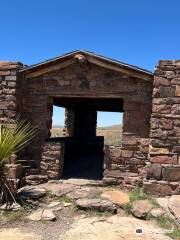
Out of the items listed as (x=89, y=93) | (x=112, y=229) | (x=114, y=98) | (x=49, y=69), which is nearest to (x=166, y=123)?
(x=114, y=98)

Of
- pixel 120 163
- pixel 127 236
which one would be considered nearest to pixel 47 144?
pixel 120 163

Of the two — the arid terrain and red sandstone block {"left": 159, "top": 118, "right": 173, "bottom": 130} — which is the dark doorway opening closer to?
the arid terrain

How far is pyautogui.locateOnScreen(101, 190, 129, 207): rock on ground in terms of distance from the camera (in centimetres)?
770

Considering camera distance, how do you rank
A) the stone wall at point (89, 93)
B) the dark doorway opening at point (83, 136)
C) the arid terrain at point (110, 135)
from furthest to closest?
1. the arid terrain at point (110, 135)
2. the dark doorway opening at point (83, 136)
3. the stone wall at point (89, 93)

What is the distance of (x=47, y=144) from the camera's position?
9.62 metres

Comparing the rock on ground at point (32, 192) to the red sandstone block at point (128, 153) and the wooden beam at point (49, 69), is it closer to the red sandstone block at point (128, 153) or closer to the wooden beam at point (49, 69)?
the red sandstone block at point (128, 153)

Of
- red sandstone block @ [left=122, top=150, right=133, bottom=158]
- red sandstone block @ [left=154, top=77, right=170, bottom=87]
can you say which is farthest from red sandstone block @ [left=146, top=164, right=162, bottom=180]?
red sandstone block @ [left=154, top=77, right=170, bottom=87]

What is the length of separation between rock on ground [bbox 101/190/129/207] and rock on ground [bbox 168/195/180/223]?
900 mm

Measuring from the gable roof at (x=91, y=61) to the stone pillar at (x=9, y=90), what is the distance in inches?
10.6

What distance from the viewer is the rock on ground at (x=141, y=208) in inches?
283

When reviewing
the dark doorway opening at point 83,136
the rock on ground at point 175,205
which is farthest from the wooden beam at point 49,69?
the rock on ground at point 175,205

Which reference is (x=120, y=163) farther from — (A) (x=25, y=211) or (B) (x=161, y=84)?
(A) (x=25, y=211)

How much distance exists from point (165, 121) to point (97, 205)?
2.58 m

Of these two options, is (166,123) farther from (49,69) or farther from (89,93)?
(49,69)
